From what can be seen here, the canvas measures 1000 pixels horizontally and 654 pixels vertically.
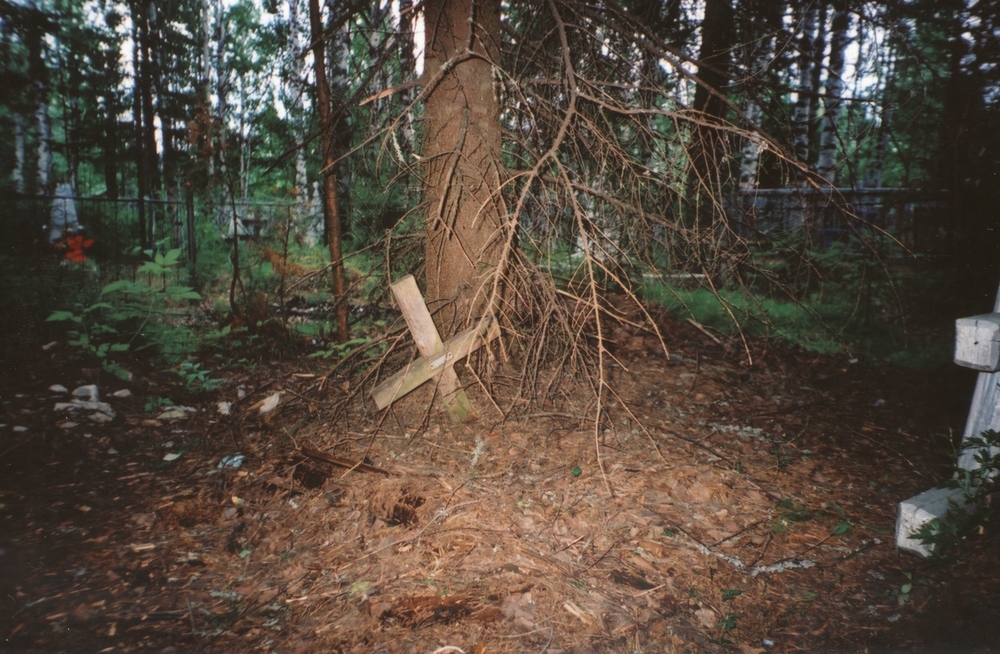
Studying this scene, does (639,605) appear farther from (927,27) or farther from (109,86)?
(109,86)

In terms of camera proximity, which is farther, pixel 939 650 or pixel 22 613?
pixel 22 613

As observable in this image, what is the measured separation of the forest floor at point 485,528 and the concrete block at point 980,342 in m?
0.81

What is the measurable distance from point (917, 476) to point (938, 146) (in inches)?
131

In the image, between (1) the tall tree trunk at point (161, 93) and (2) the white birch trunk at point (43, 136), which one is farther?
(1) the tall tree trunk at point (161, 93)

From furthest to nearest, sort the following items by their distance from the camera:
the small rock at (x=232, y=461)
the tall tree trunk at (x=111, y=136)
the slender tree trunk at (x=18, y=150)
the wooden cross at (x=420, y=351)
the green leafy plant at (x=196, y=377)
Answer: the tall tree trunk at (x=111, y=136) → the slender tree trunk at (x=18, y=150) → the green leafy plant at (x=196, y=377) → the small rock at (x=232, y=461) → the wooden cross at (x=420, y=351)

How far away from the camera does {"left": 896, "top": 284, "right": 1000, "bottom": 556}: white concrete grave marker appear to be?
2.31 m

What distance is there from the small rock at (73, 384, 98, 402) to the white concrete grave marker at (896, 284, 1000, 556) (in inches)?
224

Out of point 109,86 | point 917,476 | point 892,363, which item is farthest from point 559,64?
point 109,86

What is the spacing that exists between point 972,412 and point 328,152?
4.42 meters

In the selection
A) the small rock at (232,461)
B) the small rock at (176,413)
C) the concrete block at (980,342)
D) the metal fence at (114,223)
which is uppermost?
the metal fence at (114,223)

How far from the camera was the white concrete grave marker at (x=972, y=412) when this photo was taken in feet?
7.57

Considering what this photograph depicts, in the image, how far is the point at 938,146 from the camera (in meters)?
4.67

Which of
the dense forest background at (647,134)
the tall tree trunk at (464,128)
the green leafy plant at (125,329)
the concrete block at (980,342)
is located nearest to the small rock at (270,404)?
the dense forest background at (647,134)

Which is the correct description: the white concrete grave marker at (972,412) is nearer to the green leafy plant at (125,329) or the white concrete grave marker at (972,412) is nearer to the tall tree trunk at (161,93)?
the green leafy plant at (125,329)
